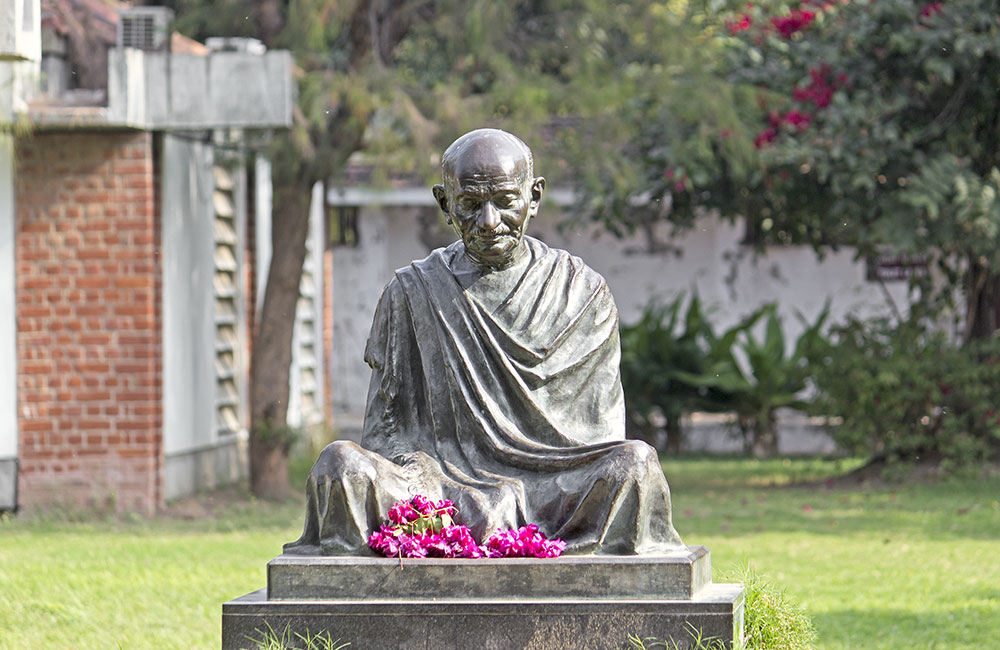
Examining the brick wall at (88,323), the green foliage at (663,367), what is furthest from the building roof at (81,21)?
the green foliage at (663,367)

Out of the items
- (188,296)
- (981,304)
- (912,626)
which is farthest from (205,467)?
(912,626)

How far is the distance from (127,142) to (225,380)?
2.91 m

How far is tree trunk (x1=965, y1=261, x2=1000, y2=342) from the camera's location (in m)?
12.8

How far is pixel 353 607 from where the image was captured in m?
4.66

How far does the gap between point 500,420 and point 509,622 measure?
30.2 inches

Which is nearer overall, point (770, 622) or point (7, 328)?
point (770, 622)

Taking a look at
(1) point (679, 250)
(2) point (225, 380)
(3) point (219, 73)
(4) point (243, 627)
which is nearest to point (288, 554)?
(4) point (243, 627)

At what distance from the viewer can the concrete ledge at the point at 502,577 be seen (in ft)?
15.2

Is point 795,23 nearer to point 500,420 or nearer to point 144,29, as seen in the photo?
point 144,29

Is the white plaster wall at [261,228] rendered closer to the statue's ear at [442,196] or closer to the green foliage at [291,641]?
the statue's ear at [442,196]

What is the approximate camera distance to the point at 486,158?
5113 mm

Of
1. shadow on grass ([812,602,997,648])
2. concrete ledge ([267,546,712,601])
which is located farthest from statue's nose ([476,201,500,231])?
shadow on grass ([812,602,997,648])

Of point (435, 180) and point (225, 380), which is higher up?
point (435, 180)

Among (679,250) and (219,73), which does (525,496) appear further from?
(679,250)
